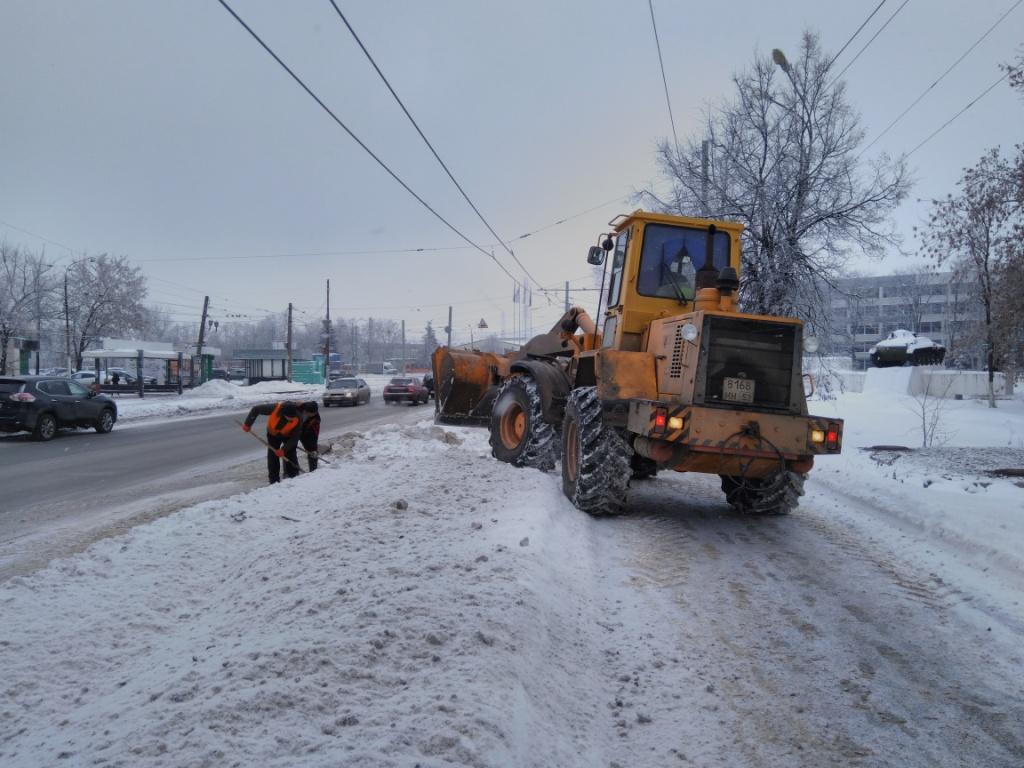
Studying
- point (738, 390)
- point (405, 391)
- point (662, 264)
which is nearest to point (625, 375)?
point (738, 390)

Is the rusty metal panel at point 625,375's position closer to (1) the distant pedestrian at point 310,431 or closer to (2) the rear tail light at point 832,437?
(2) the rear tail light at point 832,437

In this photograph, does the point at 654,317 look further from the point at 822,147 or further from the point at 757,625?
the point at 822,147

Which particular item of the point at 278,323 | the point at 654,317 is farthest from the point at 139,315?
the point at 278,323

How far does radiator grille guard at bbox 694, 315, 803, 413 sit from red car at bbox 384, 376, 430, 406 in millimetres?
30088

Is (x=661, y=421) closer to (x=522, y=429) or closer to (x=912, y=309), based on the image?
(x=522, y=429)

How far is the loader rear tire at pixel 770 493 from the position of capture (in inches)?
306

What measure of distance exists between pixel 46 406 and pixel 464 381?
11.5 metres

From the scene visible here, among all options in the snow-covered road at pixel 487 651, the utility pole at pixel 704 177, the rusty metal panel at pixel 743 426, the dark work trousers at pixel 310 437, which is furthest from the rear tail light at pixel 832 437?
the utility pole at pixel 704 177

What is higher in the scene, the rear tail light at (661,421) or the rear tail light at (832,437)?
the rear tail light at (661,421)

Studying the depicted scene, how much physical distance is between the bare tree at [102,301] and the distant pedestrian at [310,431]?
1449 inches

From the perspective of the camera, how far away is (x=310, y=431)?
10695 mm

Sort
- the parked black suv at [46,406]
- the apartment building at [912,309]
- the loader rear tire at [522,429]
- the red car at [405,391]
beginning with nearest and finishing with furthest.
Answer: the loader rear tire at [522,429] < the parked black suv at [46,406] < the red car at [405,391] < the apartment building at [912,309]

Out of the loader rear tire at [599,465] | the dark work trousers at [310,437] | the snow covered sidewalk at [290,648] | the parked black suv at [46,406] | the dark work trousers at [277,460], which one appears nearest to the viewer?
the snow covered sidewalk at [290,648]

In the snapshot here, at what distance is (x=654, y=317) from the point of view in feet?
27.1
